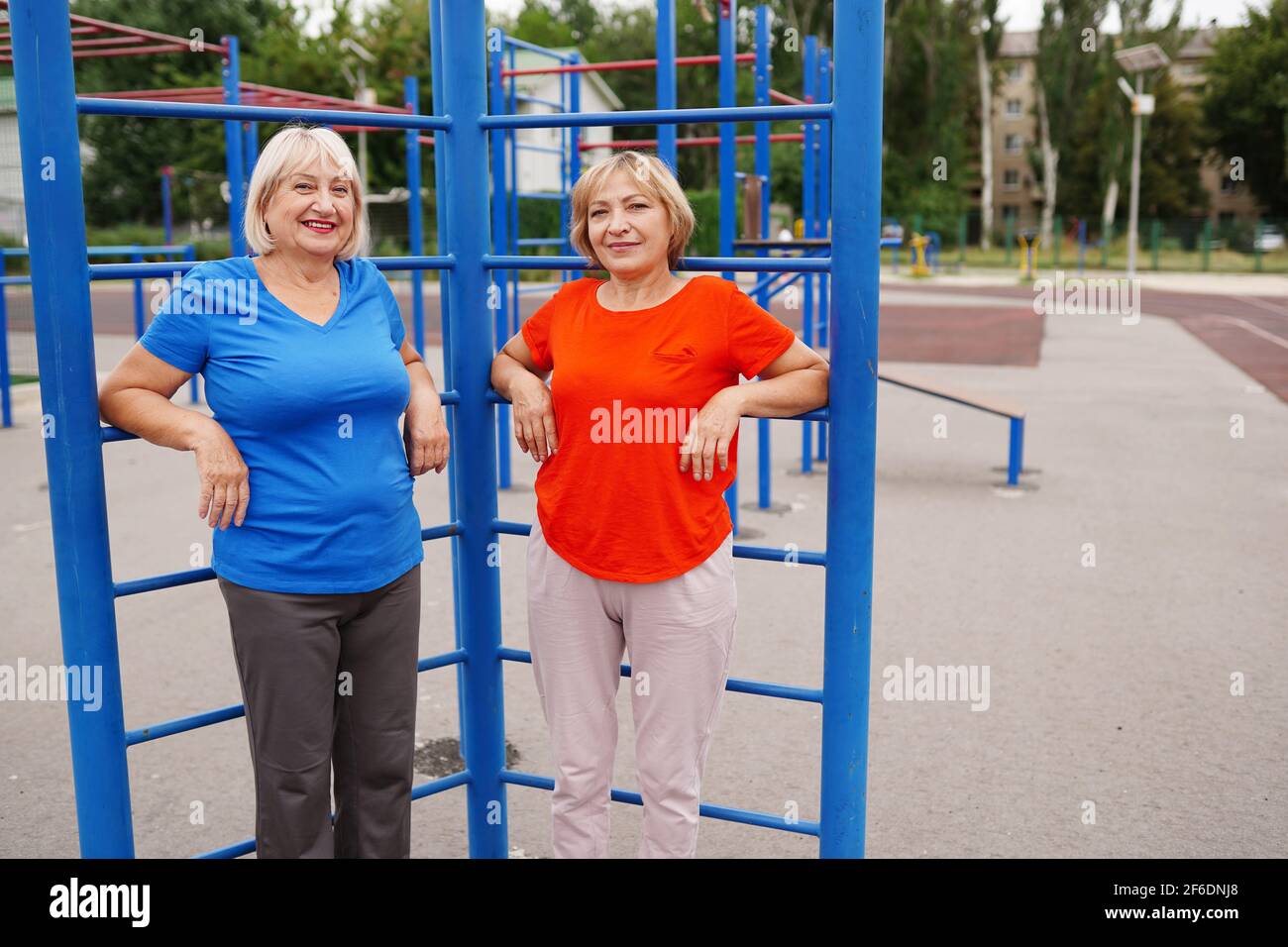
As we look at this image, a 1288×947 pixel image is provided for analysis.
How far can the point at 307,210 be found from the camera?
2139 millimetres

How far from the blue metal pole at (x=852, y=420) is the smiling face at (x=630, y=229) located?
339 mm

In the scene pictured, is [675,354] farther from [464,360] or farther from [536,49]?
[536,49]

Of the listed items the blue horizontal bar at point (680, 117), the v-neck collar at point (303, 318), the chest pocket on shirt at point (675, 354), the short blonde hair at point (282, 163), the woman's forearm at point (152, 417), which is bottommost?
the woman's forearm at point (152, 417)

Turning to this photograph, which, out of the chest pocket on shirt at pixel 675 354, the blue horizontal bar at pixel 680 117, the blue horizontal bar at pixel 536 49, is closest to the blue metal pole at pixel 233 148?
the blue horizontal bar at pixel 536 49

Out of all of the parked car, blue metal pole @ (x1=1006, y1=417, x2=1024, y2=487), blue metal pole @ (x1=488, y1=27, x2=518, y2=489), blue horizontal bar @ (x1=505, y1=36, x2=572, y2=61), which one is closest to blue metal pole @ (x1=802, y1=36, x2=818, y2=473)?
blue metal pole @ (x1=1006, y1=417, x2=1024, y2=487)

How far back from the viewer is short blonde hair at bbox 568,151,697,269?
2223mm

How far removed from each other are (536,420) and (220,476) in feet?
1.92

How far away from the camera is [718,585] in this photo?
2.30 meters

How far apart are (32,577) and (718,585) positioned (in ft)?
14.3

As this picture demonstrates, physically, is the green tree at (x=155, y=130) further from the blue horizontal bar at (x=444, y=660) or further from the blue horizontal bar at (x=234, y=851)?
the blue horizontal bar at (x=234, y=851)

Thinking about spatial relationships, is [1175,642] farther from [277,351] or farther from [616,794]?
[277,351]

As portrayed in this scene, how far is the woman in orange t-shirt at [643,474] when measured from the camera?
220 centimetres

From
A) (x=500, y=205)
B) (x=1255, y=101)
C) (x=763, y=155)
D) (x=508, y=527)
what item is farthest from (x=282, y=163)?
(x=1255, y=101)

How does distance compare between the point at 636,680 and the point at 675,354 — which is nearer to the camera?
the point at 675,354
